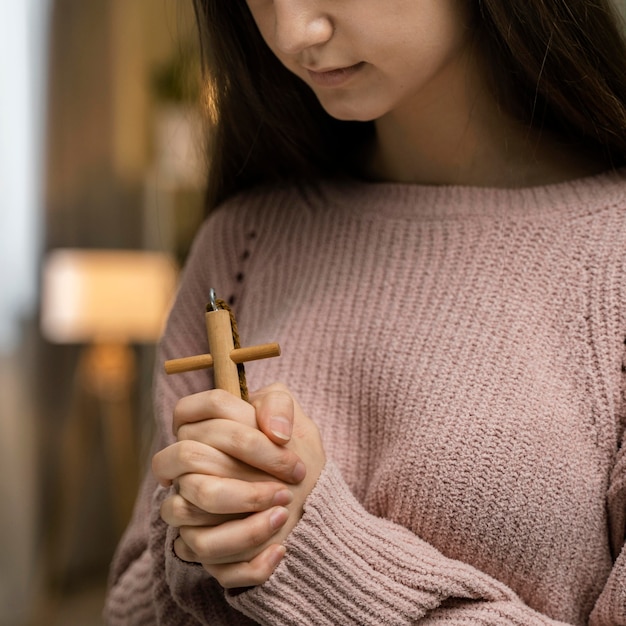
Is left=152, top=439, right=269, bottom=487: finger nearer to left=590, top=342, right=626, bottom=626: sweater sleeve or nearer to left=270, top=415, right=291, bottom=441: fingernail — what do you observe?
left=270, top=415, right=291, bottom=441: fingernail

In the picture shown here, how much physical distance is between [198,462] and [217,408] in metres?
0.05

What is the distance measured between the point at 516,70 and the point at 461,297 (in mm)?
245

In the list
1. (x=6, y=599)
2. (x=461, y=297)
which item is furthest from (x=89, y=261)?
(x=461, y=297)

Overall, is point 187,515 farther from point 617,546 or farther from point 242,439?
point 617,546

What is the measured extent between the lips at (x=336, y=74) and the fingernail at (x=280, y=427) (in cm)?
33

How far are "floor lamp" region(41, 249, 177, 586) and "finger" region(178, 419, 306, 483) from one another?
2.39 m

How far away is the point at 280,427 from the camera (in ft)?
2.52

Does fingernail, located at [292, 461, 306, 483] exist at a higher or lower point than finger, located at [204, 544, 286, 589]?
higher

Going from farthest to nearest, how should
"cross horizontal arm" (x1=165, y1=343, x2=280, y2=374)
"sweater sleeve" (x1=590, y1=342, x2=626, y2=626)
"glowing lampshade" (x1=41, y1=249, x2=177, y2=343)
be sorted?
"glowing lampshade" (x1=41, y1=249, x2=177, y2=343) → "sweater sleeve" (x1=590, y1=342, x2=626, y2=626) → "cross horizontal arm" (x1=165, y1=343, x2=280, y2=374)

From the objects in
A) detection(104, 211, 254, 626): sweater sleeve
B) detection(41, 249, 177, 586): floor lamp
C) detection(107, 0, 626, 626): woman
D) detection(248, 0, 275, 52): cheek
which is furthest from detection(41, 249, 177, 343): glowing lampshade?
detection(248, 0, 275, 52): cheek

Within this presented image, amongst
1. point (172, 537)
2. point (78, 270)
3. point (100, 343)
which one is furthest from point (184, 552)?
point (100, 343)

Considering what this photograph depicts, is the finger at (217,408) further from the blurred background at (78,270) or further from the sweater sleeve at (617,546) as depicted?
the blurred background at (78,270)

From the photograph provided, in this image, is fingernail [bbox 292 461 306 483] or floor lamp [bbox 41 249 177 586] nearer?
fingernail [bbox 292 461 306 483]

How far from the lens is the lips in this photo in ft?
2.90
